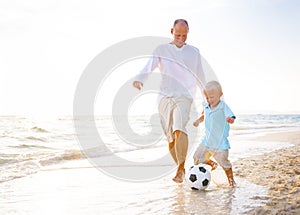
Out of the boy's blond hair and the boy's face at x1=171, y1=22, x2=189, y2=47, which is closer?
the boy's blond hair

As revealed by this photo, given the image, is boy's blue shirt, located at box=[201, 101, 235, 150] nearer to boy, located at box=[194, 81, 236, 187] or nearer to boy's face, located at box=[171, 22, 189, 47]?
boy, located at box=[194, 81, 236, 187]

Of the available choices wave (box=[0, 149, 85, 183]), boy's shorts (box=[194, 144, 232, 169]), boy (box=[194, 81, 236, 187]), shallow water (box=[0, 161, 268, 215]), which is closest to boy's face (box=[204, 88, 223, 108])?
boy (box=[194, 81, 236, 187])

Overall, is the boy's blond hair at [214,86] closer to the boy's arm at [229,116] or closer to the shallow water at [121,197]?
the boy's arm at [229,116]

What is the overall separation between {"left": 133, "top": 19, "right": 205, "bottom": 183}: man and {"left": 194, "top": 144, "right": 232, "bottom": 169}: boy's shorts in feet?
0.77

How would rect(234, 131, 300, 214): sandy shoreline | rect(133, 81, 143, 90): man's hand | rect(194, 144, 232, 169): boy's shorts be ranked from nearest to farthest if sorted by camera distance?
rect(234, 131, 300, 214): sandy shoreline, rect(194, 144, 232, 169): boy's shorts, rect(133, 81, 143, 90): man's hand

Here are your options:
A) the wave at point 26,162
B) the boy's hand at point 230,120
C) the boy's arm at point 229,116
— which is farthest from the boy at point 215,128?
the wave at point 26,162

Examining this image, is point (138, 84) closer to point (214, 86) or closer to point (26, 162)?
point (214, 86)

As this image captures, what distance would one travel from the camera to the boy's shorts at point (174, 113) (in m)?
4.73

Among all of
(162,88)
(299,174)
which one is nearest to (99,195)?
(162,88)

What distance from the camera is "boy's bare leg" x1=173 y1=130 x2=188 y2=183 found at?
468cm

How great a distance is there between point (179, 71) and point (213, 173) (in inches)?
65.5

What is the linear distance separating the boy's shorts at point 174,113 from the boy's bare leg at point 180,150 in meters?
0.08

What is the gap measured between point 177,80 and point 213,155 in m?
1.13

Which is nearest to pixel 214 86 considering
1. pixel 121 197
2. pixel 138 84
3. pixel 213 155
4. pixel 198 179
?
pixel 213 155
